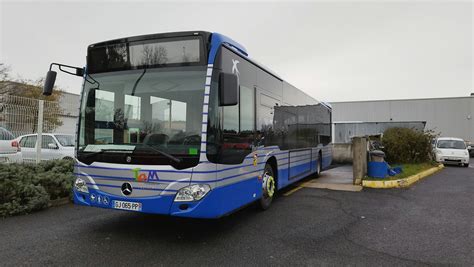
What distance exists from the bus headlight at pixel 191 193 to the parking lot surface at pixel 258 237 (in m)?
0.73

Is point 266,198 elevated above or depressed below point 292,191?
above

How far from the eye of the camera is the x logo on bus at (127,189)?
452cm

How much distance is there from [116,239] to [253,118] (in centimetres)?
296

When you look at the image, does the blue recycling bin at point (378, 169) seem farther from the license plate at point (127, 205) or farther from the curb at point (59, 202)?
the curb at point (59, 202)

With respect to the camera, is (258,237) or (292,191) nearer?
(258,237)

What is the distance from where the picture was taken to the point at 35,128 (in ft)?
33.3

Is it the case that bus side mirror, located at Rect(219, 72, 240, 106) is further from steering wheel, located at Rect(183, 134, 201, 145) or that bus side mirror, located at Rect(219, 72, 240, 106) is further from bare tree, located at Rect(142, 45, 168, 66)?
bare tree, located at Rect(142, 45, 168, 66)

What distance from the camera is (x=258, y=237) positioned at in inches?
199

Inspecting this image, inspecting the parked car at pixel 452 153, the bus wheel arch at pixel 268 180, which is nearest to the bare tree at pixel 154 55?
the bus wheel arch at pixel 268 180

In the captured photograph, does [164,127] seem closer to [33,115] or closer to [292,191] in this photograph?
[292,191]

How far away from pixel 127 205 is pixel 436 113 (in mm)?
38690

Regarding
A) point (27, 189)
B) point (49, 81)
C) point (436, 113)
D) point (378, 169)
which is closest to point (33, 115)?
point (27, 189)

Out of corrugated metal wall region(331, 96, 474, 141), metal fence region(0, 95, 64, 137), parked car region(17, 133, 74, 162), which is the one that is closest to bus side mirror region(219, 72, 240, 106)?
metal fence region(0, 95, 64, 137)

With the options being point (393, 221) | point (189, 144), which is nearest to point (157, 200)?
point (189, 144)
